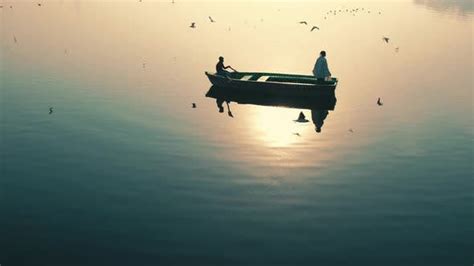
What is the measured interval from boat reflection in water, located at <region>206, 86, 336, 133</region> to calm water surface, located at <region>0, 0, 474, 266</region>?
100 centimetres

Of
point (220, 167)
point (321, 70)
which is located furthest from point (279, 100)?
point (220, 167)

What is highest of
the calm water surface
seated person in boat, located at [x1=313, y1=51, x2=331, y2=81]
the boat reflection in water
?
seated person in boat, located at [x1=313, y1=51, x2=331, y2=81]

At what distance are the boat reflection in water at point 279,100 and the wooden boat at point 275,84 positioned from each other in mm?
310

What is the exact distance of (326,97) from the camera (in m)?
38.6

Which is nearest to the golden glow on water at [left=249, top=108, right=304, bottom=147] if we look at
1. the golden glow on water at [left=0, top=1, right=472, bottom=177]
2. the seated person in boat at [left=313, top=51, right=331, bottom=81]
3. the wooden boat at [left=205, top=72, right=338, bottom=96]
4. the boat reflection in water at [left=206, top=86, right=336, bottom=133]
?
the golden glow on water at [left=0, top=1, right=472, bottom=177]

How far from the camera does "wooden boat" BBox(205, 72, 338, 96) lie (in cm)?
3819

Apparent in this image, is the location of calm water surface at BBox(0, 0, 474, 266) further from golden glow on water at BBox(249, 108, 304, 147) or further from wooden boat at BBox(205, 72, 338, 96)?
wooden boat at BBox(205, 72, 338, 96)

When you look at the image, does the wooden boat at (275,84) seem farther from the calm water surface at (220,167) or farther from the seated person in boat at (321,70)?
the calm water surface at (220,167)

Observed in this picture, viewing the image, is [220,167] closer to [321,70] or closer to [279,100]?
[279,100]

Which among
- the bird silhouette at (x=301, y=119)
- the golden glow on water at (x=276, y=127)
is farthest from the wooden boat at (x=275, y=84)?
the bird silhouette at (x=301, y=119)

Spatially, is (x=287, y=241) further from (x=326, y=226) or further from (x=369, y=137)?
(x=369, y=137)

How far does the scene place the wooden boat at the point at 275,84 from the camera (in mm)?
38188

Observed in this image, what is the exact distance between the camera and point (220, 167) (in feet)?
82.1

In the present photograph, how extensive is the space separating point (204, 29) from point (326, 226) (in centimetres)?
A: 6740
